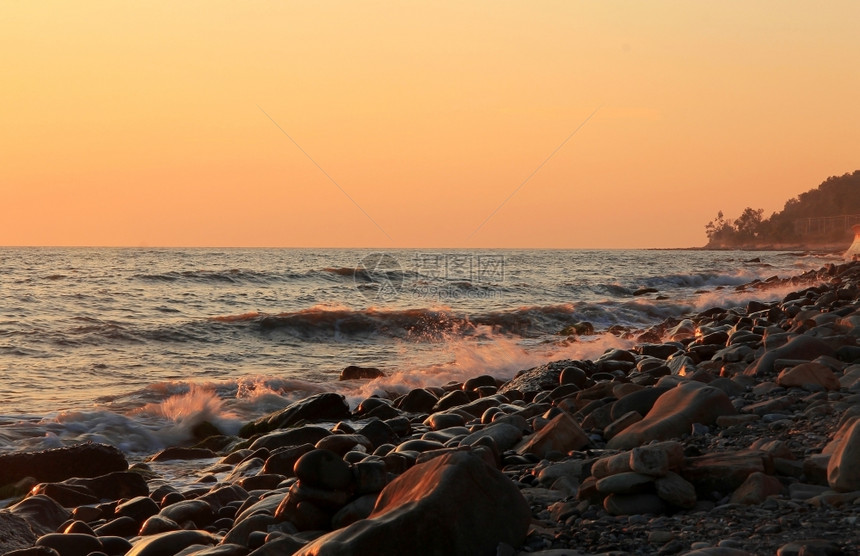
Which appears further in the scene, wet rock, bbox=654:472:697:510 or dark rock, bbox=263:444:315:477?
dark rock, bbox=263:444:315:477

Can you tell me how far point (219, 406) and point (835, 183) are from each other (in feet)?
432

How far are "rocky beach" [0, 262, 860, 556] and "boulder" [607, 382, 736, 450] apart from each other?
0.01 meters

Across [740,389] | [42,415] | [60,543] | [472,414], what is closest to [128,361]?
[42,415]

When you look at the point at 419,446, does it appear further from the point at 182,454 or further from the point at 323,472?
the point at 182,454

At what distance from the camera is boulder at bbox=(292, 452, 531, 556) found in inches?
110

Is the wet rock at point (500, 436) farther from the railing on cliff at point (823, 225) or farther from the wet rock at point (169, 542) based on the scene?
the railing on cliff at point (823, 225)

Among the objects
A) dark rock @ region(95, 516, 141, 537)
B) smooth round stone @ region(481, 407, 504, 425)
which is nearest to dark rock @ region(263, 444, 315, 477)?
dark rock @ region(95, 516, 141, 537)

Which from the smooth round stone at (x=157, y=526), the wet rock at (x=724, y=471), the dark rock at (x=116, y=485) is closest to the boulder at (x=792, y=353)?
the wet rock at (x=724, y=471)

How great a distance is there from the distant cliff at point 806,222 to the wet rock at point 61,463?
10361 cm

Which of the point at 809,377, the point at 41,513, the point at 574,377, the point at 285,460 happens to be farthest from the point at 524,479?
the point at 574,377

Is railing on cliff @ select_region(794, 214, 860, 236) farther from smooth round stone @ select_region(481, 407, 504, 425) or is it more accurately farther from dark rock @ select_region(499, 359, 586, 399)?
smooth round stone @ select_region(481, 407, 504, 425)

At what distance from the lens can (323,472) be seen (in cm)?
376

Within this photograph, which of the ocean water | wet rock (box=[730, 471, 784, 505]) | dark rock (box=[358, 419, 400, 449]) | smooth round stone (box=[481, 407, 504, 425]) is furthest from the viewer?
the ocean water

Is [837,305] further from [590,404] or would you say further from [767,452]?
[767,452]
